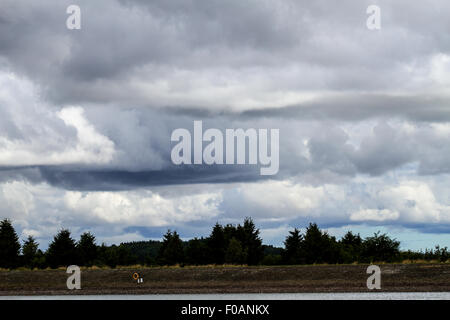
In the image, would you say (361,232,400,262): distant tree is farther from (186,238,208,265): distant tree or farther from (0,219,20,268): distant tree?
(0,219,20,268): distant tree

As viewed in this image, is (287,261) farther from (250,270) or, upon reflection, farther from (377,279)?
(377,279)

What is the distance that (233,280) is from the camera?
78125 mm

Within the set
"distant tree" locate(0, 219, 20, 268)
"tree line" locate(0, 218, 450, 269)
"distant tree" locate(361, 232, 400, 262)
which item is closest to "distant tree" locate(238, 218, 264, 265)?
"tree line" locate(0, 218, 450, 269)

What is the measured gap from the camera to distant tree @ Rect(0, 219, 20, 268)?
105750 millimetres

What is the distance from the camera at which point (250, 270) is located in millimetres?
80062

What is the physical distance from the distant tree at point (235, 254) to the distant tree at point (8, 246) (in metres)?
36.4

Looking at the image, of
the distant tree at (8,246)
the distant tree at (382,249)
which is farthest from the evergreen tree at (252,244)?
the distant tree at (8,246)

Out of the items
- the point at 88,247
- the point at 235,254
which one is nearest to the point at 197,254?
the point at 235,254

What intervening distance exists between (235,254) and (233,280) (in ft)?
91.3

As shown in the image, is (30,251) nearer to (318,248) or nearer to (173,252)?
(173,252)

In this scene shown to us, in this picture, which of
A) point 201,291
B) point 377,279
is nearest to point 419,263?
point 377,279

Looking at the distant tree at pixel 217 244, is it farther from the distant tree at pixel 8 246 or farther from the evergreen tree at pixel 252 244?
the distant tree at pixel 8 246
